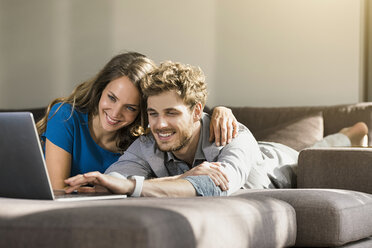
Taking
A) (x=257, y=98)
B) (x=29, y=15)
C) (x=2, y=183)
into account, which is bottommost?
(x=257, y=98)

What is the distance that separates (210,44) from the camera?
4.18 meters

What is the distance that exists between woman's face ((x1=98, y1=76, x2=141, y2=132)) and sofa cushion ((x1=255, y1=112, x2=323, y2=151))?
1013 mm

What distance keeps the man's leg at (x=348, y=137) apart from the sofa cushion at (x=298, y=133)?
7 centimetres

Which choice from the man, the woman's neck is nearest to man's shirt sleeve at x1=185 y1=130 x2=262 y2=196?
the man

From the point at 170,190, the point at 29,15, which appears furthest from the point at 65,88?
the point at 170,190

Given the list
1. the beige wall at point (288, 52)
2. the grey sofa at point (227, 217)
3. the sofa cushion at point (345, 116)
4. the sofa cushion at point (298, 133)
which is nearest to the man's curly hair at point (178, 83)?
the grey sofa at point (227, 217)

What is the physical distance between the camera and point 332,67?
151 inches

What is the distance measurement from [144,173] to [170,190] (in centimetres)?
53

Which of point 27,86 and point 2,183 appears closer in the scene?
point 2,183

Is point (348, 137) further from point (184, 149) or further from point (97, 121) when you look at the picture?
point (97, 121)

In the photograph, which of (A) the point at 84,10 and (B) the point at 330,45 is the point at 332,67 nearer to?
(B) the point at 330,45

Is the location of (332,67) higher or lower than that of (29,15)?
lower

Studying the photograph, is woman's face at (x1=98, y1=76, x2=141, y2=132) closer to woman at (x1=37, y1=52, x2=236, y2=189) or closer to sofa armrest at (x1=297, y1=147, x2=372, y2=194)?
woman at (x1=37, y1=52, x2=236, y2=189)

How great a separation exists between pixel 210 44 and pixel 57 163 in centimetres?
197
